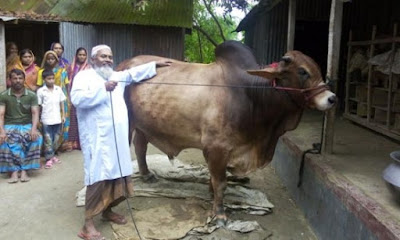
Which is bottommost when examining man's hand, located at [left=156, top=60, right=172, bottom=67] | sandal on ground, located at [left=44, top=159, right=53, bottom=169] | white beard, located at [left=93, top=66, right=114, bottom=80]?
sandal on ground, located at [left=44, top=159, right=53, bottom=169]

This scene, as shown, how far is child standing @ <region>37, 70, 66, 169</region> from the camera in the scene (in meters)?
6.34

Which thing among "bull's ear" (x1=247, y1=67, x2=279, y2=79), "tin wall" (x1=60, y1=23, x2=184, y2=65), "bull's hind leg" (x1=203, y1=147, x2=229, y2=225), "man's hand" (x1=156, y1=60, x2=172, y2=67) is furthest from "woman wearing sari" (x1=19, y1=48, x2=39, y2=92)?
"bull's ear" (x1=247, y1=67, x2=279, y2=79)

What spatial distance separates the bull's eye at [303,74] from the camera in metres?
3.91

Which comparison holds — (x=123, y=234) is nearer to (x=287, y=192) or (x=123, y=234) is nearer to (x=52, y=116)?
(x=287, y=192)

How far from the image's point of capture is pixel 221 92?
4258mm

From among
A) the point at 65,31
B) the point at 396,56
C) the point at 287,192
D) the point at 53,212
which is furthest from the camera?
the point at 65,31

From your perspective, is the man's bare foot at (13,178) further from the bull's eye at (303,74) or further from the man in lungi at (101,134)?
the bull's eye at (303,74)

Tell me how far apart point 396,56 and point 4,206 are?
565 cm

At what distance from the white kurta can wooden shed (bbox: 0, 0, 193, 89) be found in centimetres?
590

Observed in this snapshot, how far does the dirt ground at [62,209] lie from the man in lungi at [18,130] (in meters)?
0.23

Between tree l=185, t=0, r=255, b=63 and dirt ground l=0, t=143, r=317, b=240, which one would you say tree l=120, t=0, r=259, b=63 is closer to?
tree l=185, t=0, r=255, b=63

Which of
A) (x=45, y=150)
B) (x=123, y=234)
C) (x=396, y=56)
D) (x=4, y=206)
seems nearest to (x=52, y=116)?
(x=45, y=150)

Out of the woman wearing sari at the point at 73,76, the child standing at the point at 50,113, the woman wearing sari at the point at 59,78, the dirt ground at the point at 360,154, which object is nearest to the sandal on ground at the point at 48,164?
the child standing at the point at 50,113

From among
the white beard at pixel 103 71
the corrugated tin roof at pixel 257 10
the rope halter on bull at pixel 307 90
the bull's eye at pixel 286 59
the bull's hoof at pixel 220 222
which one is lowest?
the bull's hoof at pixel 220 222
